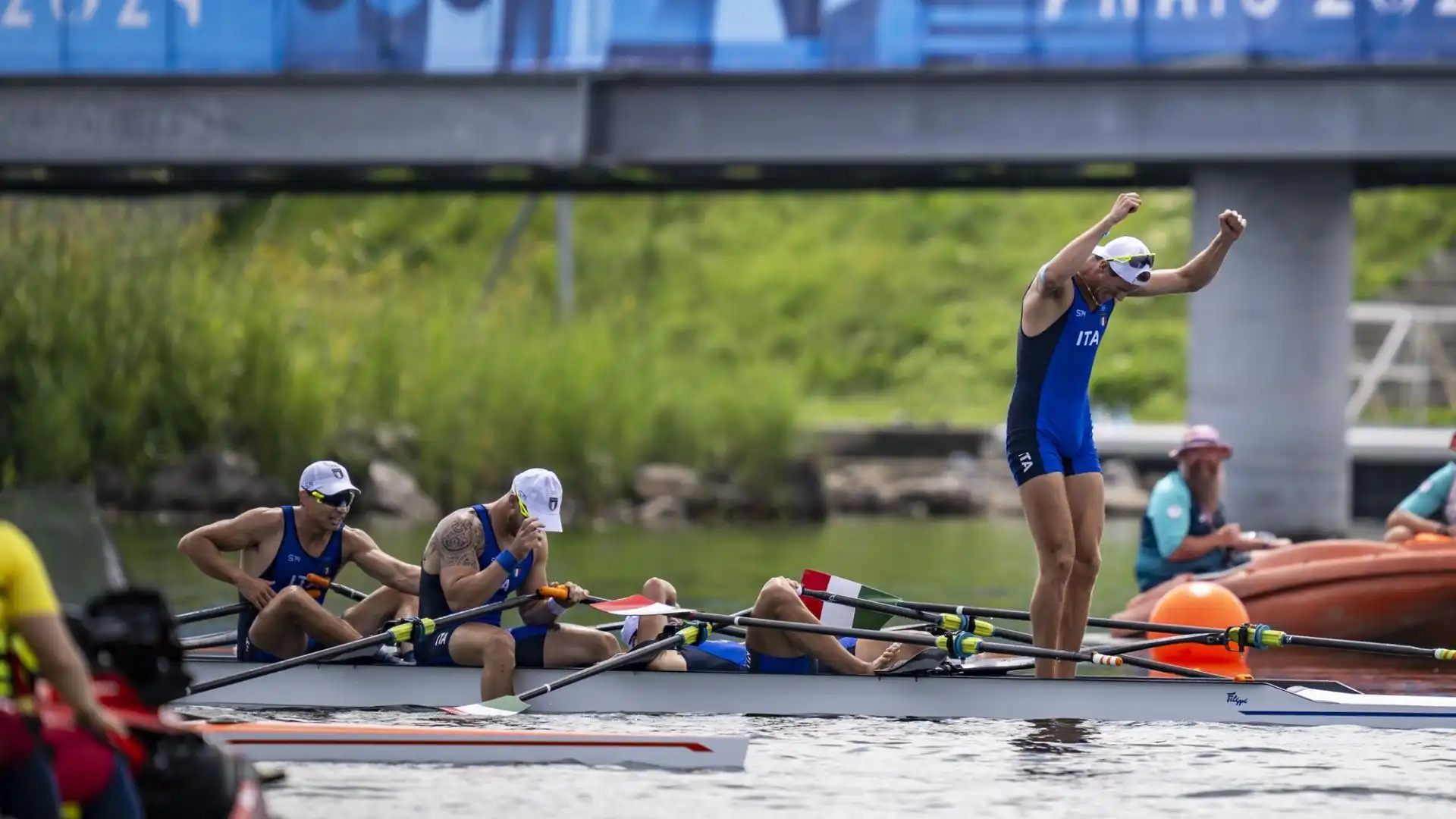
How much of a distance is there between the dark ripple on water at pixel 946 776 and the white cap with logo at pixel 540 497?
1048 millimetres

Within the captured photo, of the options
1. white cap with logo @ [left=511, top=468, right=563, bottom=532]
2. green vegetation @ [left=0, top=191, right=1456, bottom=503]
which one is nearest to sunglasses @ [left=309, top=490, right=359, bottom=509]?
white cap with logo @ [left=511, top=468, right=563, bottom=532]

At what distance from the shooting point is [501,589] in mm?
11172

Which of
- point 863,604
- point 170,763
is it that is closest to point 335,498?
point 863,604

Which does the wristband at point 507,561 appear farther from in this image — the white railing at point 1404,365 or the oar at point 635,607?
the white railing at point 1404,365

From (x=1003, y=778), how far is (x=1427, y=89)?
12635 mm

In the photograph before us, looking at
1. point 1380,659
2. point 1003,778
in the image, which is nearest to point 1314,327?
point 1380,659

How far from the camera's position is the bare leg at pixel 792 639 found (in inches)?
439

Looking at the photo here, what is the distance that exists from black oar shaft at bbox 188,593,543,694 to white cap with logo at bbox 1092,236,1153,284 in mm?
3431

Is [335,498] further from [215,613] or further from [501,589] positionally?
[215,613]

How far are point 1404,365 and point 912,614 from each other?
113 ft

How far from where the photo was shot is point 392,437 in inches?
1206

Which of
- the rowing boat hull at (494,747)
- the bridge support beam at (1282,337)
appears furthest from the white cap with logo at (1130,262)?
the bridge support beam at (1282,337)

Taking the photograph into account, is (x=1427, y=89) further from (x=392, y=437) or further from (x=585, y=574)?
(x=392, y=437)

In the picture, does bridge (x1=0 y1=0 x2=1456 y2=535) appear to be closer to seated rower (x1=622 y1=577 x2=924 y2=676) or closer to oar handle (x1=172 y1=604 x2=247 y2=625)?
oar handle (x1=172 y1=604 x2=247 y2=625)
